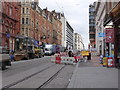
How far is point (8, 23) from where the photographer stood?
5066 cm

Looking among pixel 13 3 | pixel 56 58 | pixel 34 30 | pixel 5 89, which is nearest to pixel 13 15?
pixel 13 3

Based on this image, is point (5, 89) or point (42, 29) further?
point (42, 29)

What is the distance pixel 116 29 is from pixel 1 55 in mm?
9705

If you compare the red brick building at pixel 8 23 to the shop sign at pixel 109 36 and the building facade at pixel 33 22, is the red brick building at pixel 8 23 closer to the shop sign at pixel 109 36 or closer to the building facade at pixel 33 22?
the building facade at pixel 33 22

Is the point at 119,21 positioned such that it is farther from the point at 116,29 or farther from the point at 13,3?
the point at 13,3

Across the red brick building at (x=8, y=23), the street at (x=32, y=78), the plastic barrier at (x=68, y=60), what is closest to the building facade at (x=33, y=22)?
the red brick building at (x=8, y=23)

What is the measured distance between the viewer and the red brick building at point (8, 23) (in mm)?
47125

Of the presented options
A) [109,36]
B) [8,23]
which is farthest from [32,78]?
[8,23]

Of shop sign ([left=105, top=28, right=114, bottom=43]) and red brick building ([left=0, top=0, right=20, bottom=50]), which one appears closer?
shop sign ([left=105, top=28, right=114, bottom=43])

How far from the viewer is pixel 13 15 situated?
5438 centimetres

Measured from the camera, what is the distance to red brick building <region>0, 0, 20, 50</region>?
155 ft

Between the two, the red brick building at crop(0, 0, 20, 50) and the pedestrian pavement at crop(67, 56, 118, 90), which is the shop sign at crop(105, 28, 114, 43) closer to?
the pedestrian pavement at crop(67, 56, 118, 90)

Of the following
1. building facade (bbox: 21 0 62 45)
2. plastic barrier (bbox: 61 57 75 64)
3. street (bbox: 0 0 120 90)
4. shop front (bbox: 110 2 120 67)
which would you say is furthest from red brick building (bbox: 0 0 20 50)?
shop front (bbox: 110 2 120 67)

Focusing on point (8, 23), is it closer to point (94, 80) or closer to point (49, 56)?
point (49, 56)
